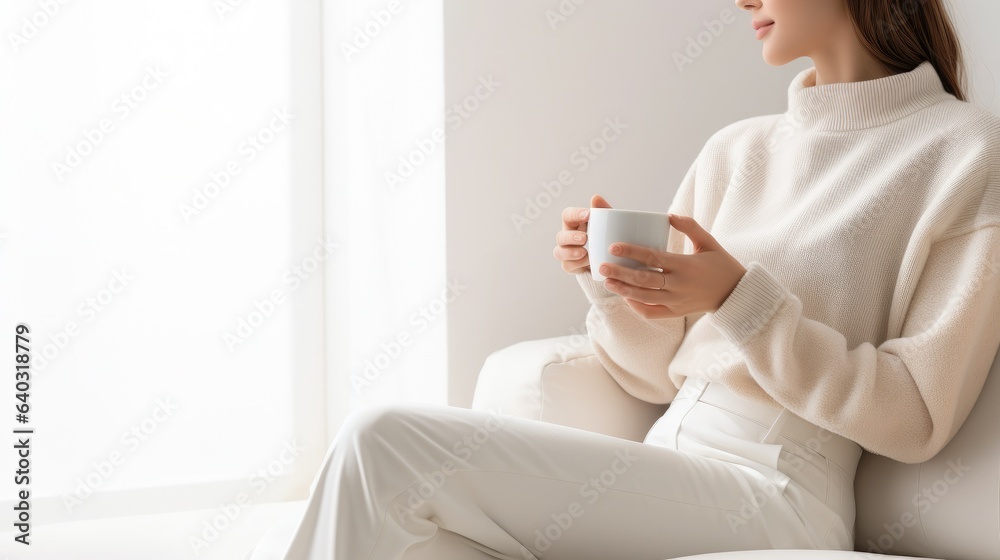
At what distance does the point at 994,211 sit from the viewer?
1.04 metres

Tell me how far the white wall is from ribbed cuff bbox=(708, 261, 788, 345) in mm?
713

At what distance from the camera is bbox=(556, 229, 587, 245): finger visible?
3.55 ft

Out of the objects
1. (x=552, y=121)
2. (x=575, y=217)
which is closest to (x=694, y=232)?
(x=575, y=217)

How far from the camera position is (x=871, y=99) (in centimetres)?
121

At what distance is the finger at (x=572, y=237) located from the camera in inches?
42.6

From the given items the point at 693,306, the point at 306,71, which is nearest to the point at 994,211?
the point at 693,306

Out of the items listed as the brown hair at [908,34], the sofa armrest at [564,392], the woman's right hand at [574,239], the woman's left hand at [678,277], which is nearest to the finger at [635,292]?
the woman's left hand at [678,277]

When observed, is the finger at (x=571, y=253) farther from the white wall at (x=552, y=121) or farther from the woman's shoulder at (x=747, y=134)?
A: the white wall at (x=552, y=121)

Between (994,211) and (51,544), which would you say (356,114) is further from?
(994,211)

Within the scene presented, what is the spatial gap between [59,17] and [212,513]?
120cm

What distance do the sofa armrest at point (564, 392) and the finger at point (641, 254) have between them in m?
0.41

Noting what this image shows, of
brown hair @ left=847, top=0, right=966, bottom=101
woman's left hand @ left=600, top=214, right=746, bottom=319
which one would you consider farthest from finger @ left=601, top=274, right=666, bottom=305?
brown hair @ left=847, top=0, right=966, bottom=101

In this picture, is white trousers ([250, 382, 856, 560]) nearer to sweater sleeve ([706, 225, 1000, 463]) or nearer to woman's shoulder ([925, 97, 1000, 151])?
sweater sleeve ([706, 225, 1000, 463])

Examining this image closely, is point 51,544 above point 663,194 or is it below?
below
